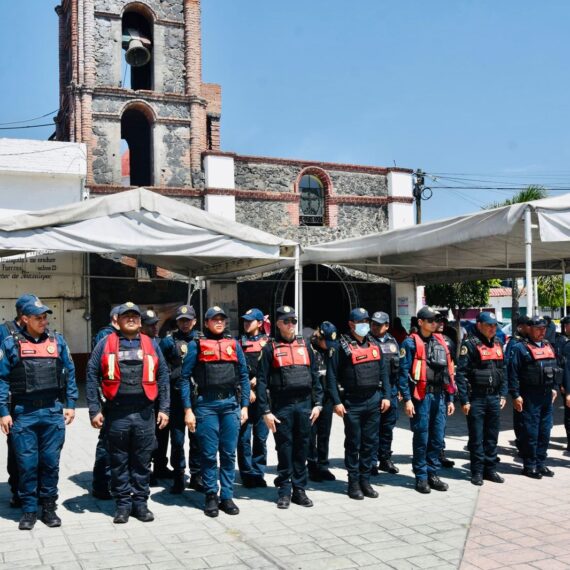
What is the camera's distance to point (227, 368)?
20.2 feet

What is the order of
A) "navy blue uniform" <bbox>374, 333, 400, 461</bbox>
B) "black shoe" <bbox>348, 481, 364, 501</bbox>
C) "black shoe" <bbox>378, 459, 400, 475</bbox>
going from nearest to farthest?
"black shoe" <bbox>348, 481, 364, 501</bbox> → "black shoe" <bbox>378, 459, 400, 475</bbox> → "navy blue uniform" <bbox>374, 333, 400, 461</bbox>

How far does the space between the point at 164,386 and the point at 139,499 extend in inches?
38.9

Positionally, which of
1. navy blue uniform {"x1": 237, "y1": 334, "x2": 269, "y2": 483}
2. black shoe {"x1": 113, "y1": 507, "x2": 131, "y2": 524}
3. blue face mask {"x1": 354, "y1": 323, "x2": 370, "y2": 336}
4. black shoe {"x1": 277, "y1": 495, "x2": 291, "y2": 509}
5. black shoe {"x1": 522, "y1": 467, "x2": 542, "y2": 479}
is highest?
blue face mask {"x1": 354, "y1": 323, "x2": 370, "y2": 336}

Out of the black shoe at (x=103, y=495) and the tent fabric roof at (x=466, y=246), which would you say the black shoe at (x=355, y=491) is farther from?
the tent fabric roof at (x=466, y=246)

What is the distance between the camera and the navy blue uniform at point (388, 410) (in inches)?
303

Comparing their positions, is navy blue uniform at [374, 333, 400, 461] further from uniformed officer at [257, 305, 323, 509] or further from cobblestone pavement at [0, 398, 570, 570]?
uniformed officer at [257, 305, 323, 509]

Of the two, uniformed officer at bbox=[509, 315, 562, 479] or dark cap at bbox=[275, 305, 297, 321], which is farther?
uniformed officer at bbox=[509, 315, 562, 479]

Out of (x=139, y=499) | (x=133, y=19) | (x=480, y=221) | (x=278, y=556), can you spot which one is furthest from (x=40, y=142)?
(x=278, y=556)

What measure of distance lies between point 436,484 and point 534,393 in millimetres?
1577

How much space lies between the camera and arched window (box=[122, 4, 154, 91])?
1908 cm

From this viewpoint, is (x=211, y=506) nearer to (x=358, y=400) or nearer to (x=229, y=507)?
(x=229, y=507)

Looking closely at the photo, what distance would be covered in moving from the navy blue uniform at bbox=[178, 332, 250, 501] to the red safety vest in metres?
1.83

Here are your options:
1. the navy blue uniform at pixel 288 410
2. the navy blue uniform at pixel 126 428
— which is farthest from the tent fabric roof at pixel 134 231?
the navy blue uniform at pixel 288 410

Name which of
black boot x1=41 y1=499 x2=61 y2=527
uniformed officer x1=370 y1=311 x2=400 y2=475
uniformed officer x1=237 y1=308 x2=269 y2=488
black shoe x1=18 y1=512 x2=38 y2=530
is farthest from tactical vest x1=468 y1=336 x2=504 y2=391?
black shoe x1=18 y1=512 x2=38 y2=530
